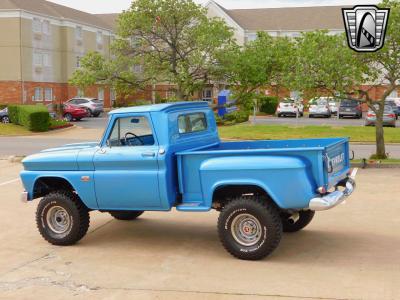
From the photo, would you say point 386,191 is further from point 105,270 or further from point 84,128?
point 84,128

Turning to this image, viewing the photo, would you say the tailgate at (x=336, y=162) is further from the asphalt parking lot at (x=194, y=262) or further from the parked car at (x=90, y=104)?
the parked car at (x=90, y=104)

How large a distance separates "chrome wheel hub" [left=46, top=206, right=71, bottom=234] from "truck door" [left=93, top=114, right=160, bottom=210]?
0.66 meters

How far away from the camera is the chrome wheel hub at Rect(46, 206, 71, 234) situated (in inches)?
361

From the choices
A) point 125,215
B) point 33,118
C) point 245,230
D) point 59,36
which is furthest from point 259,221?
point 59,36

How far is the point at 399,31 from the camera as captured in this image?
16.2 meters

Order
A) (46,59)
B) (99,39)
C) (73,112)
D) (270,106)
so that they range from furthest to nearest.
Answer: (99,39)
(46,59)
(270,106)
(73,112)

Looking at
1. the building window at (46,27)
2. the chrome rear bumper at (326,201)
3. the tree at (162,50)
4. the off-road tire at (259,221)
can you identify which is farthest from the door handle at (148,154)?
the building window at (46,27)

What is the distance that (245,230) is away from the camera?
802 cm

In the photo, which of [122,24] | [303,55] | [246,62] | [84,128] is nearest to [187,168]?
[303,55]

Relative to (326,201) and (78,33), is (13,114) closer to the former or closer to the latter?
(78,33)

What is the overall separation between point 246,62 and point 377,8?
24.0 ft

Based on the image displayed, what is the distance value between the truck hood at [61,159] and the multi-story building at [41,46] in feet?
146

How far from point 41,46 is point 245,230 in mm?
49896

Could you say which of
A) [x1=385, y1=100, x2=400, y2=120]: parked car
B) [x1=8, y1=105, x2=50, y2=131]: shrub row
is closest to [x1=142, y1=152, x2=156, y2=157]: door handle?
[x1=8, y1=105, x2=50, y2=131]: shrub row
